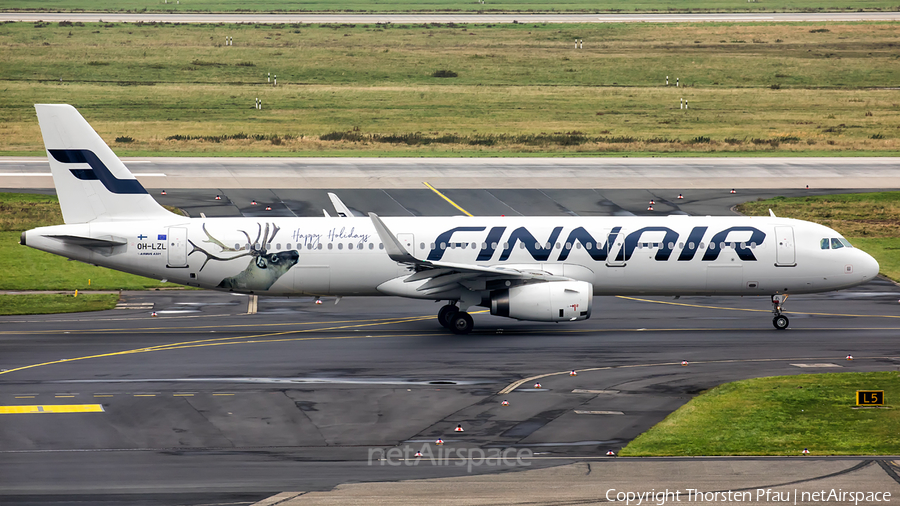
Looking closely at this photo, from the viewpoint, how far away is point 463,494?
20719mm

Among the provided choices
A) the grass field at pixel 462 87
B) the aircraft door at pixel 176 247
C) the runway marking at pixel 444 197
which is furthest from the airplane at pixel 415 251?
the grass field at pixel 462 87

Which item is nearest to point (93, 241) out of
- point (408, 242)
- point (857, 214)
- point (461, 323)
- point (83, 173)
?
point (83, 173)

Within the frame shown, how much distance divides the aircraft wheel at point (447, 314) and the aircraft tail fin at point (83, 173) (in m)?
12.5

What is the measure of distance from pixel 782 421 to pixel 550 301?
37.7ft

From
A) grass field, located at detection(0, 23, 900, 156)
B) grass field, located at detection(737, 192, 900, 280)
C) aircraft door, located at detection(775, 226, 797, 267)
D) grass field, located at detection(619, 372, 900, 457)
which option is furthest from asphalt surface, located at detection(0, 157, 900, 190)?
grass field, located at detection(619, 372, 900, 457)

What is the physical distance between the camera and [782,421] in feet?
85.7

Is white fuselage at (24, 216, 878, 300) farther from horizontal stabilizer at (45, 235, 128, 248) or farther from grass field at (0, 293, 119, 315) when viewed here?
grass field at (0, 293, 119, 315)

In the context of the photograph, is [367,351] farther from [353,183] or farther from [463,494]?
[353,183]

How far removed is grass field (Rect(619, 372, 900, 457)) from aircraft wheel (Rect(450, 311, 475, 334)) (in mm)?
11046

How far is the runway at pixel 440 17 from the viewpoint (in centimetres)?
16475

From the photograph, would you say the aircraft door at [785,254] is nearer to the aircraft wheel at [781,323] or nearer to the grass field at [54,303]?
the aircraft wheel at [781,323]

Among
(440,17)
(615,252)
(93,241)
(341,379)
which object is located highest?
(440,17)

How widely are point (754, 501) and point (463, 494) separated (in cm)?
593

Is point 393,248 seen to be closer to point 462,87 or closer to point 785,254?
point 785,254
